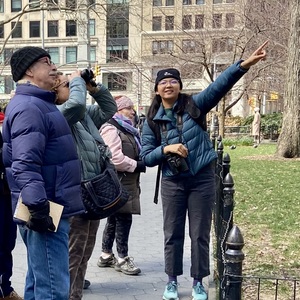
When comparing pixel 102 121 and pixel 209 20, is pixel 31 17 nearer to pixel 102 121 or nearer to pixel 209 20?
pixel 209 20

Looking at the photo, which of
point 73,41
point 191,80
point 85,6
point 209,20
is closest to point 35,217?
point 85,6

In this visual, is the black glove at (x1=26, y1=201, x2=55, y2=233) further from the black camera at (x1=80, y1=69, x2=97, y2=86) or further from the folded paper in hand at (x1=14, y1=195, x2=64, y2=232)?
the black camera at (x1=80, y1=69, x2=97, y2=86)

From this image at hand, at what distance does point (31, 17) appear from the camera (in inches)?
2672

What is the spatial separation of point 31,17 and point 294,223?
2601 inches

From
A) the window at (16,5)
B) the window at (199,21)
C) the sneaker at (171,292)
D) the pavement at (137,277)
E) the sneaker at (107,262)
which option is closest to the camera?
the sneaker at (171,292)

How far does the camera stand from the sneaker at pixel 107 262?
566 centimetres

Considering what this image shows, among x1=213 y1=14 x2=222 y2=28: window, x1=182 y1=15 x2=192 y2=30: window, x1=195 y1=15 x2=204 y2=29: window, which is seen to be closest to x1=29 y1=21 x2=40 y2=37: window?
x1=182 y1=15 x2=192 y2=30: window

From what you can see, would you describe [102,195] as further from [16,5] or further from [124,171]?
[16,5]

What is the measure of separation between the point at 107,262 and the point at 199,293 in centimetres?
146

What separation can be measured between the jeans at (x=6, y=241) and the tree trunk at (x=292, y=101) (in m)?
13.7

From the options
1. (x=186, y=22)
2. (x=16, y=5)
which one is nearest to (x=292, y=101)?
(x=186, y=22)

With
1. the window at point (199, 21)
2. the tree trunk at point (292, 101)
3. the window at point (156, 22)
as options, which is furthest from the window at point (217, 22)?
the tree trunk at point (292, 101)

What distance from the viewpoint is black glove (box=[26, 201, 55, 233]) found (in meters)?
3.03

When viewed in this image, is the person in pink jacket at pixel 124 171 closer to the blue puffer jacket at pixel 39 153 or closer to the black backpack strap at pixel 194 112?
the black backpack strap at pixel 194 112
